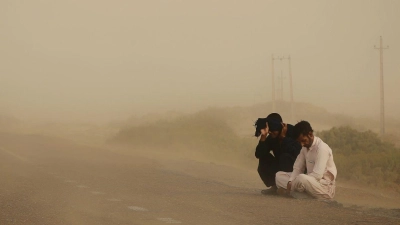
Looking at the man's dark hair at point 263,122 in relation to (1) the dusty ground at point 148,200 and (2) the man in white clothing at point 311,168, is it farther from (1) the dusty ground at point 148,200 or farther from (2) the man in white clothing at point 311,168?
(1) the dusty ground at point 148,200

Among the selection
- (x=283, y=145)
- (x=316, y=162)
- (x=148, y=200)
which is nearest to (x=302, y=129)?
(x=316, y=162)

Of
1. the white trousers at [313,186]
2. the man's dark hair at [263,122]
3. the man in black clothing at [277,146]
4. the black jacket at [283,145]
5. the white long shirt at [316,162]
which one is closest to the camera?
the white long shirt at [316,162]

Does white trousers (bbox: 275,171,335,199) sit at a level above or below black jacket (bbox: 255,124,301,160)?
below

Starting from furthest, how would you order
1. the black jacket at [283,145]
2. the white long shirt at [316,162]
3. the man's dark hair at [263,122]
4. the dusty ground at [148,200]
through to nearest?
the black jacket at [283,145]
the man's dark hair at [263,122]
the white long shirt at [316,162]
the dusty ground at [148,200]

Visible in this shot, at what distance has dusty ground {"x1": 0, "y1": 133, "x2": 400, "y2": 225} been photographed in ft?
44.2

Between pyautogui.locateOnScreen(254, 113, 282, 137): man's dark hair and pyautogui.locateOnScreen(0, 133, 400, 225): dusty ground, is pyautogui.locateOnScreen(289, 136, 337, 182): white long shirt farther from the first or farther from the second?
pyautogui.locateOnScreen(254, 113, 282, 137): man's dark hair

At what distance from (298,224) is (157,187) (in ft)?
24.3

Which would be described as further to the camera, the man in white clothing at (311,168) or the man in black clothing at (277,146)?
the man in black clothing at (277,146)

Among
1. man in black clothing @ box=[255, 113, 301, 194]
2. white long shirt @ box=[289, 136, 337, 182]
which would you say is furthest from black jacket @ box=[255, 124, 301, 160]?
white long shirt @ box=[289, 136, 337, 182]

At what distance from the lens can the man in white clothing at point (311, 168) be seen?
1611 cm

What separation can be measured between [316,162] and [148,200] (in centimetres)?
286

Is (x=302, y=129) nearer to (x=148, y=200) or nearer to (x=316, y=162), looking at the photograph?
(x=316, y=162)

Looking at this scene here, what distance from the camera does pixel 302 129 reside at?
1628 cm

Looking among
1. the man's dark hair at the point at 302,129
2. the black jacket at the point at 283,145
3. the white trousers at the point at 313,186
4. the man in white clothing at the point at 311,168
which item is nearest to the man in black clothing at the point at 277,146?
the black jacket at the point at 283,145
